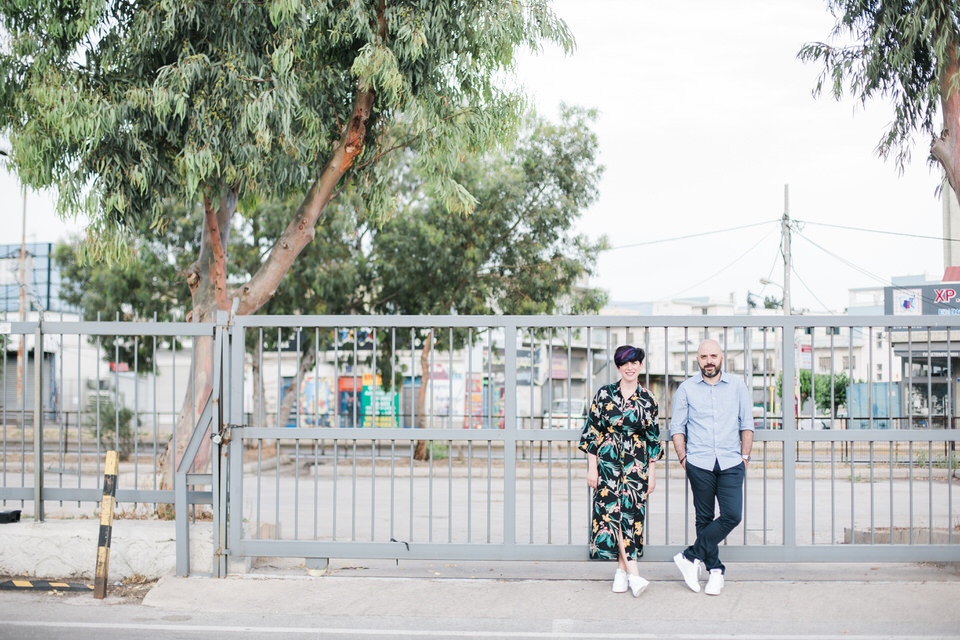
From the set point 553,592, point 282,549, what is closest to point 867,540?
point 553,592

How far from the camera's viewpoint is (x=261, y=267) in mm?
10352

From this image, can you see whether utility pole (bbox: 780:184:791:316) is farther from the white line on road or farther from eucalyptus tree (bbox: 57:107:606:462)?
the white line on road

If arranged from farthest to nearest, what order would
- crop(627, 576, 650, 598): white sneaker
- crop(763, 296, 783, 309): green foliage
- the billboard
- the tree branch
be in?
1. crop(763, 296, 783, 309): green foliage
2. the billboard
3. the tree branch
4. crop(627, 576, 650, 598): white sneaker

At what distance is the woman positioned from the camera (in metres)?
6.11

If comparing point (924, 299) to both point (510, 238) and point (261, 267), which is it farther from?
point (261, 267)

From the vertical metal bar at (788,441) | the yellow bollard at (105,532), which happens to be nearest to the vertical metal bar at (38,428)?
the yellow bollard at (105,532)

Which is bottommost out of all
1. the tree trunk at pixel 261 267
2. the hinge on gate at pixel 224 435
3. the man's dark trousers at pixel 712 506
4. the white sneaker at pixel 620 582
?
the white sneaker at pixel 620 582

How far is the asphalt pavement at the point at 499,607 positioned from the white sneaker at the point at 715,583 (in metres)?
0.07

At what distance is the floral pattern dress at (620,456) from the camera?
241 inches

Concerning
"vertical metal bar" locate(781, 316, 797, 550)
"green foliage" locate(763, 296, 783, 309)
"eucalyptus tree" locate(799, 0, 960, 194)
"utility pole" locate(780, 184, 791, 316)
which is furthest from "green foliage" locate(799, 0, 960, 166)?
"green foliage" locate(763, 296, 783, 309)

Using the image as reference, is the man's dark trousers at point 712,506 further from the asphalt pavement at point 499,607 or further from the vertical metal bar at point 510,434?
the vertical metal bar at point 510,434

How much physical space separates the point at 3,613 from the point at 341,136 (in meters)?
6.30

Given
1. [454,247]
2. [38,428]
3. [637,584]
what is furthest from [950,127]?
[454,247]

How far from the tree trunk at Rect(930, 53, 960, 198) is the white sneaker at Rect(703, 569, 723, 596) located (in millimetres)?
4957
